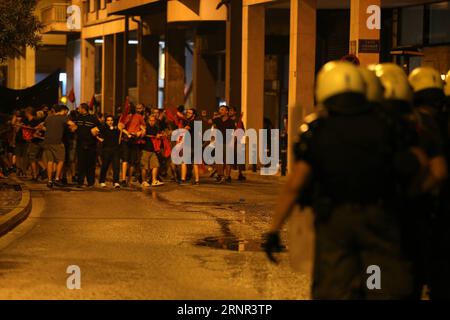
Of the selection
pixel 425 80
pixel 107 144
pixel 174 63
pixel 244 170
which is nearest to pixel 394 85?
pixel 425 80

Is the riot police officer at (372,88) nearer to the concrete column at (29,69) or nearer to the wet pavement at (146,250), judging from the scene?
the wet pavement at (146,250)

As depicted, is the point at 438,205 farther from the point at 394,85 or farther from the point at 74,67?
the point at 74,67

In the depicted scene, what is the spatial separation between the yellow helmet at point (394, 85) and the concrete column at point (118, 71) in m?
41.4

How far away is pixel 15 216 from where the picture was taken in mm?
15328

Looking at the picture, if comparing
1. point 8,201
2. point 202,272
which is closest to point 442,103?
point 202,272

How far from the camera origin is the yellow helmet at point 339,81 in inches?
239

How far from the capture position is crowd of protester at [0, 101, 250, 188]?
22750 millimetres

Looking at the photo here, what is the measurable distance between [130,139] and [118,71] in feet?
84.1

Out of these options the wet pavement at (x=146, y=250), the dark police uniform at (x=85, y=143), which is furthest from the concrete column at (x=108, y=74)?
the wet pavement at (x=146, y=250)

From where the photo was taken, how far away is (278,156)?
30.5 m
